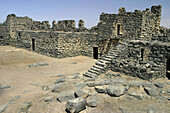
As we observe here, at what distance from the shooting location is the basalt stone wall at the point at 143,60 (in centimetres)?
792

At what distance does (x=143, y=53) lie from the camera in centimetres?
871

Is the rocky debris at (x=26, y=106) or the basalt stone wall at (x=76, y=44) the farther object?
the basalt stone wall at (x=76, y=44)

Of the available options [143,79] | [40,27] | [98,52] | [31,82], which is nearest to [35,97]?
[31,82]

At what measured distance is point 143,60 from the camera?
869 cm

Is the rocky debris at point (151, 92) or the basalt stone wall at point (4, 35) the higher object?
the basalt stone wall at point (4, 35)

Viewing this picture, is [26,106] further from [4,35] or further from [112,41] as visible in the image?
[4,35]

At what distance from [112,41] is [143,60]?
735 centimetres

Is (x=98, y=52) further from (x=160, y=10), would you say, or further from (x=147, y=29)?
(x=160, y=10)

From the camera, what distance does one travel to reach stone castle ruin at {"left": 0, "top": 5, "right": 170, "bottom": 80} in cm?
834

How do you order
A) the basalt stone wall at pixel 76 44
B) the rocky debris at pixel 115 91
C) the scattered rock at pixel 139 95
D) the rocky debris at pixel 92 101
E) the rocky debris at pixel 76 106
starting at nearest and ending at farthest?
the rocky debris at pixel 76 106 < the rocky debris at pixel 92 101 < the scattered rock at pixel 139 95 < the rocky debris at pixel 115 91 < the basalt stone wall at pixel 76 44

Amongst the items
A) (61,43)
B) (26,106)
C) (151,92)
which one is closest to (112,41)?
(61,43)

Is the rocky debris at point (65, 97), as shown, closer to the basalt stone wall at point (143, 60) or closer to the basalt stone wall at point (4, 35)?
the basalt stone wall at point (143, 60)

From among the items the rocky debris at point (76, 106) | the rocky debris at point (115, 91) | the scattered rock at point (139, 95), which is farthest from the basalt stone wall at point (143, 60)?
the rocky debris at point (76, 106)

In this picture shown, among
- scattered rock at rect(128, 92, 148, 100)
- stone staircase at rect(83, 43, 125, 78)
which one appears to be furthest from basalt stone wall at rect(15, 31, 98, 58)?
scattered rock at rect(128, 92, 148, 100)
